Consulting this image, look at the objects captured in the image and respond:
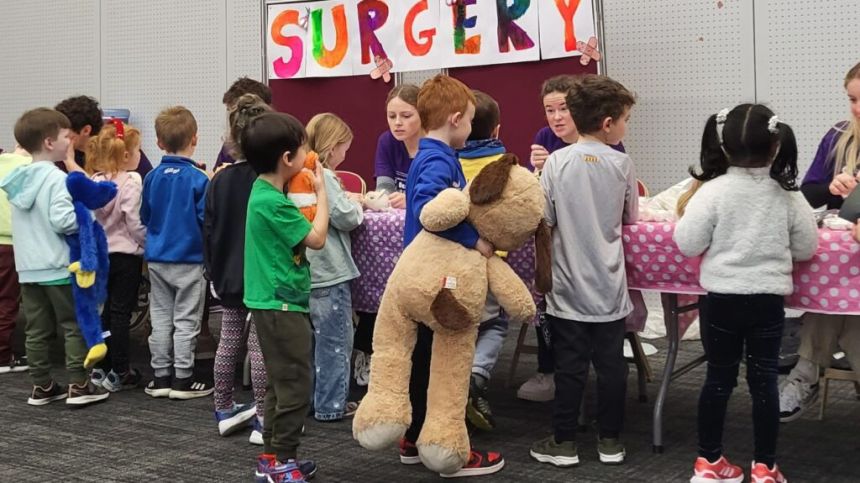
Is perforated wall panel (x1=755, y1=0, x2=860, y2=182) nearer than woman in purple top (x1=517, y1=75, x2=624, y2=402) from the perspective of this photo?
No

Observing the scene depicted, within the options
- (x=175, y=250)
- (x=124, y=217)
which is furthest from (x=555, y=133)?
(x=124, y=217)

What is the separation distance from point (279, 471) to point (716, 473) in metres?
1.29

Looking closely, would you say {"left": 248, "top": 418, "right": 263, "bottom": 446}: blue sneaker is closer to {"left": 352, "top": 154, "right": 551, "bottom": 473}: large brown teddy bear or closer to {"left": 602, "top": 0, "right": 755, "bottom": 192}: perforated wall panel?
{"left": 352, "top": 154, "right": 551, "bottom": 473}: large brown teddy bear

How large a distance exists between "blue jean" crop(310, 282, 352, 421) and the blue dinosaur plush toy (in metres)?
0.90

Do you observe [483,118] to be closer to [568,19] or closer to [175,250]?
[175,250]

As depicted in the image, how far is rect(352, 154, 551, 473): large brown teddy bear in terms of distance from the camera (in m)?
2.77

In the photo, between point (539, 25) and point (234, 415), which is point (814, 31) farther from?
point (234, 415)

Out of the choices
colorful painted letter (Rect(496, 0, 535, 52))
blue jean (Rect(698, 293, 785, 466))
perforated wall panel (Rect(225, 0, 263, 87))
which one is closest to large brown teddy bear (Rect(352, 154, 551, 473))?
blue jean (Rect(698, 293, 785, 466))

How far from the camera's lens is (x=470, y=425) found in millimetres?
3418

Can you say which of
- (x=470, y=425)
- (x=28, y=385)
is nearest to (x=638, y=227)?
(x=470, y=425)

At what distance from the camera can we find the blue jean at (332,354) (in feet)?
11.9

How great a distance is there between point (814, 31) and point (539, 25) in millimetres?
1425

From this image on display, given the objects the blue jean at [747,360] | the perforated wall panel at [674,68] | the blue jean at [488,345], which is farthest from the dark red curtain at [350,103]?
the blue jean at [747,360]

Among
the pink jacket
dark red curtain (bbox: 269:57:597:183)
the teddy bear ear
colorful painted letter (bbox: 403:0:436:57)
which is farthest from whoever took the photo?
colorful painted letter (bbox: 403:0:436:57)
